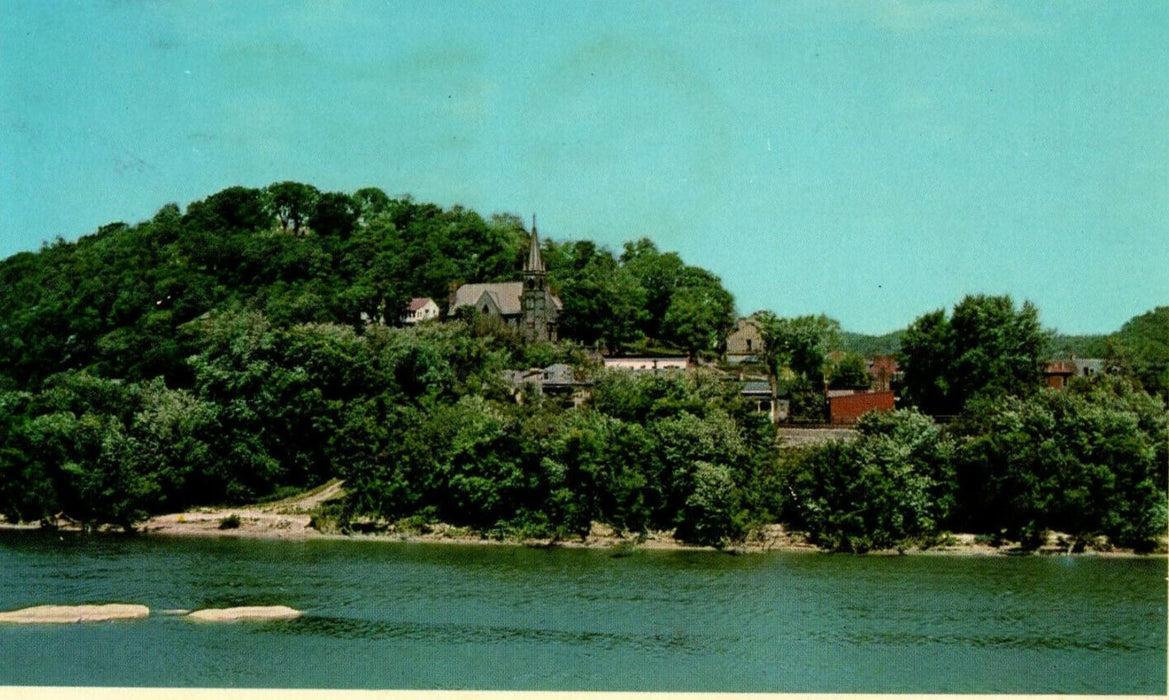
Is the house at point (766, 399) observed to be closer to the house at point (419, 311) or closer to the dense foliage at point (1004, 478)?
the dense foliage at point (1004, 478)

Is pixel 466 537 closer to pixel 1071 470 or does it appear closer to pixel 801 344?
pixel 1071 470

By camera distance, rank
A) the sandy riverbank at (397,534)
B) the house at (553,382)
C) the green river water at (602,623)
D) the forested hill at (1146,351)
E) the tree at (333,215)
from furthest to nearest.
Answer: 1. the tree at (333,215)
2. the house at (553,382)
3. the forested hill at (1146,351)
4. the sandy riverbank at (397,534)
5. the green river water at (602,623)

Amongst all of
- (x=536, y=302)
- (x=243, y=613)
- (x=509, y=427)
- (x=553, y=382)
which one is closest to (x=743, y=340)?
(x=536, y=302)

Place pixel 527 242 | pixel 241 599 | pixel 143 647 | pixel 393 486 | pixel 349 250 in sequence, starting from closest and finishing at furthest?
pixel 143 647, pixel 241 599, pixel 393 486, pixel 349 250, pixel 527 242

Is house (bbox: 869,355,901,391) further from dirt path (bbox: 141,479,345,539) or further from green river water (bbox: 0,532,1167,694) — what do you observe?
dirt path (bbox: 141,479,345,539)

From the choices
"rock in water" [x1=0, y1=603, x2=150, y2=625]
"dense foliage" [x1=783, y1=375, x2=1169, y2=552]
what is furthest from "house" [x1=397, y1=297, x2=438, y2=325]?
"rock in water" [x1=0, y1=603, x2=150, y2=625]

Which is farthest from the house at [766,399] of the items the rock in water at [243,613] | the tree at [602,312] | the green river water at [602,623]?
the rock in water at [243,613]

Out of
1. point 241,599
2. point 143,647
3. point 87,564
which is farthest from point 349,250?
point 143,647

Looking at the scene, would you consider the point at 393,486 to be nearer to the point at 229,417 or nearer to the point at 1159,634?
the point at 229,417
